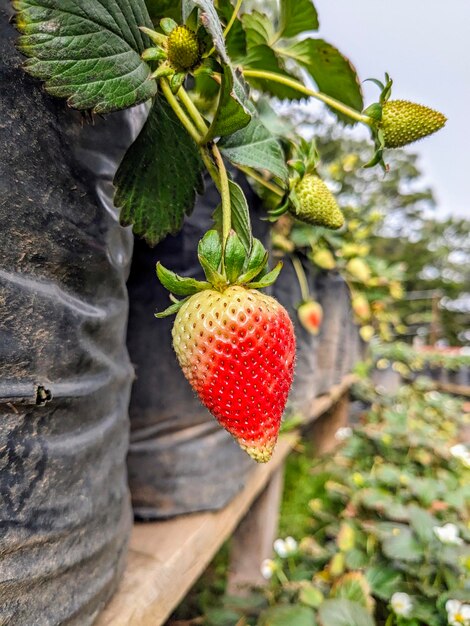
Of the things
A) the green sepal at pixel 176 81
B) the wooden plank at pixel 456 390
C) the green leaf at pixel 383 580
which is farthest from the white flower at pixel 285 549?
the wooden plank at pixel 456 390

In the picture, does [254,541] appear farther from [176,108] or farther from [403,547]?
[176,108]

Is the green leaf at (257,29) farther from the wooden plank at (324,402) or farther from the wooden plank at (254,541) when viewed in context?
the wooden plank at (324,402)

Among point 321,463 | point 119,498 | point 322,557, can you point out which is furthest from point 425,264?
point 119,498

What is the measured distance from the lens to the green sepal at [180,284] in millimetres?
247

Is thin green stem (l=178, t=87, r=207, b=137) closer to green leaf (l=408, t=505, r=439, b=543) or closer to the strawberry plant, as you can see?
the strawberry plant

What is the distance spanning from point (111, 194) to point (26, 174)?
0.24ft

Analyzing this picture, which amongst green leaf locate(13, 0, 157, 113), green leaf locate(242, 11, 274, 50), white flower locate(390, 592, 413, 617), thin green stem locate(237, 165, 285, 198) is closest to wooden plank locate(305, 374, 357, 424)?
white flower locate(390, 592, 413, 617)

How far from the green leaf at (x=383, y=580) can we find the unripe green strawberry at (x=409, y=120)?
825 mm

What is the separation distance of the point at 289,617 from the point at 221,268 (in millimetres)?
693

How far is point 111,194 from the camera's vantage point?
1.04 feet

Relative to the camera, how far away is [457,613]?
0.70 m

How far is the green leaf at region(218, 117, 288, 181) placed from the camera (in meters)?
0.29

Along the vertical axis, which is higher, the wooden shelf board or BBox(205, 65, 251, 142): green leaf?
BBox(205, 65, 251, 142): green leaf

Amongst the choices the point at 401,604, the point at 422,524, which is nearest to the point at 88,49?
the point at 401,604
